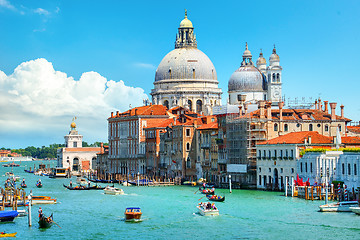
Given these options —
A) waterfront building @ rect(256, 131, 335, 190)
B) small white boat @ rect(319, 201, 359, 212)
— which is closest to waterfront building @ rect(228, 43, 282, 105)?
waterfront building @ rect(256, 131, 335, 190)

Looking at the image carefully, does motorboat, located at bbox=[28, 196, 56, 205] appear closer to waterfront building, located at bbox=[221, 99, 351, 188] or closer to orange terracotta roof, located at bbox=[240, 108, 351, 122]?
waterfront building, located at bbox=[221, 99, 351, 188]

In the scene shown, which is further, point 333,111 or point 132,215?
point 333,111

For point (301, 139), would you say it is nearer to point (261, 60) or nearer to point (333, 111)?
point (333, 111)

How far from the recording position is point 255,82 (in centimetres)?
9375

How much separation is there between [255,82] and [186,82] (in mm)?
15706

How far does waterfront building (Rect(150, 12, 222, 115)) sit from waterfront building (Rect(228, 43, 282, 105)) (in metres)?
11.2

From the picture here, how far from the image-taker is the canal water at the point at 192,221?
41000mm

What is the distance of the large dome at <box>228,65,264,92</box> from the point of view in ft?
308

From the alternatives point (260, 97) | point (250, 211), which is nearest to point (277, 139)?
point (250, 211)

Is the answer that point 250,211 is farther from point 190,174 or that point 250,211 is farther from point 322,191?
point 190,174

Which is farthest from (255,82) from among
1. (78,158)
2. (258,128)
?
(78,158)

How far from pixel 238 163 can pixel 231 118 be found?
400 cm

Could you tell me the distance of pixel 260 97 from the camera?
93.7 m

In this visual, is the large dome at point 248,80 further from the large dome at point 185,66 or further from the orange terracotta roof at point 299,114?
the orange terracotta roof at point 299,114
